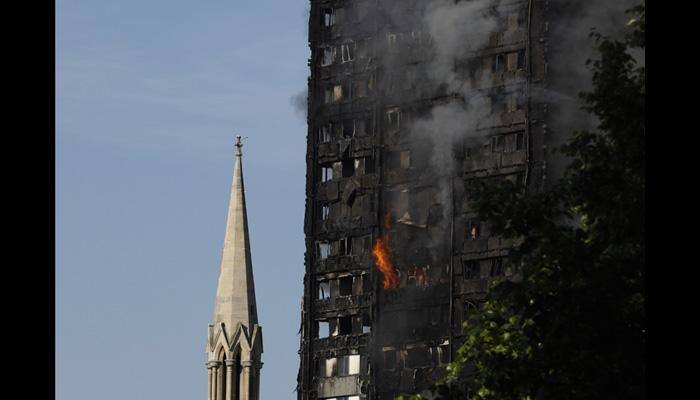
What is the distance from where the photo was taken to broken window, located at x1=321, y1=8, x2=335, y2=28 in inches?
4867

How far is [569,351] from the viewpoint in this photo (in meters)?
42.2

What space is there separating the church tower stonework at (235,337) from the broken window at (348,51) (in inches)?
1420

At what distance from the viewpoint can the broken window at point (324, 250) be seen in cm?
12238

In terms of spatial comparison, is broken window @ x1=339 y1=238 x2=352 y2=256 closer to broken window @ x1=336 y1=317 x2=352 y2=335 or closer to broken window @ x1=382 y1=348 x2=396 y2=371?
broken window @ x1=336 y1=317 x2=352 y2=335

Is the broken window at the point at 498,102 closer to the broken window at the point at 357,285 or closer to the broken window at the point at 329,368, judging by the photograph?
the broken window at the point at 357,285

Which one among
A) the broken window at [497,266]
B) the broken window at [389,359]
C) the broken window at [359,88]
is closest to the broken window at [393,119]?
the broken window at [359,88]

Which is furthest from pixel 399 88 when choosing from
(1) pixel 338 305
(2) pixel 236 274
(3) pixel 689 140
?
(3) pixel 689 140

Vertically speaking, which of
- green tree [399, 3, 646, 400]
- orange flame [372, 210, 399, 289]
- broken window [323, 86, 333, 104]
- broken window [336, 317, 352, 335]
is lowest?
green tree [399, 3, 646, 400]

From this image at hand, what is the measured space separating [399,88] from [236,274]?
132 ft

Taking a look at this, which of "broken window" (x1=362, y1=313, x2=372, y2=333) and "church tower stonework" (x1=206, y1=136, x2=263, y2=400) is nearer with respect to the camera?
"broken window" (x1=362, y1=313, x2=372, y2=333)

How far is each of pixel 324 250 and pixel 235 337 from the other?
100ft

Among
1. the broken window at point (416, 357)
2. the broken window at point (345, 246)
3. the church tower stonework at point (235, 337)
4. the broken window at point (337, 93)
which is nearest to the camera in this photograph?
the broken window at point (416, 357)

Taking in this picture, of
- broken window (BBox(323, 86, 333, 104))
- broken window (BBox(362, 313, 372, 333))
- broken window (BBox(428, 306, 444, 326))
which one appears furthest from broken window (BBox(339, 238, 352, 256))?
broken window (BBox(323, 86, 333, 104))

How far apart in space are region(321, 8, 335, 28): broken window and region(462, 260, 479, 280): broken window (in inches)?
774
